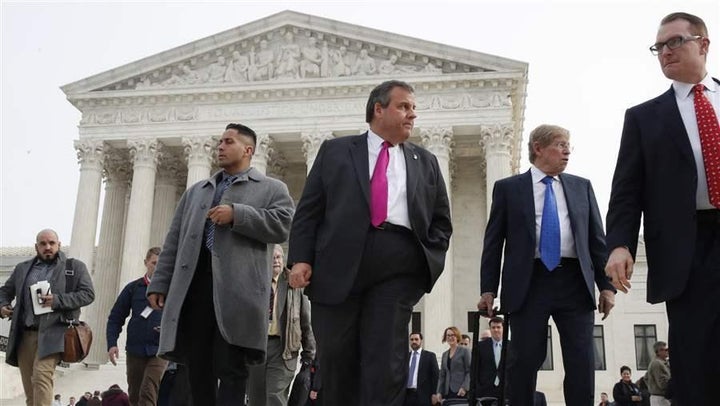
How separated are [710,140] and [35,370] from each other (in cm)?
767

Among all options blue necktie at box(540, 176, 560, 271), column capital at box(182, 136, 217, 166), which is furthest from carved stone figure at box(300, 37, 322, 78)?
blue necktie at box(540, 176, 560, 271)

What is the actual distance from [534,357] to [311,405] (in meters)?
7.53

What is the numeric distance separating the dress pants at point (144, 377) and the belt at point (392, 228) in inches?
211

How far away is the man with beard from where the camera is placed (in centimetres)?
870

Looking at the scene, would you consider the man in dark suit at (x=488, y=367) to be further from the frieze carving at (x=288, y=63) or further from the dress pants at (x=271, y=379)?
the frieze carving at (x=288, y=63)

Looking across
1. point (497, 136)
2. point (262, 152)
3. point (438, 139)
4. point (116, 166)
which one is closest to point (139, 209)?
point (116, 166)

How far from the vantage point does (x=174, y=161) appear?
37.3m

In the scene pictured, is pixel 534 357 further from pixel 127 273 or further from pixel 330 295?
pixel 127 273

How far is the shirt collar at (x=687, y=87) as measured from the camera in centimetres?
438

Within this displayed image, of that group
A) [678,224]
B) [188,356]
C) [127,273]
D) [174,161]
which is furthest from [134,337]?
[174,161]

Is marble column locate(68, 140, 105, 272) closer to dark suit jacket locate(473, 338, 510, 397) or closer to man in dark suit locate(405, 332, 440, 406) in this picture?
man in dark suit locate(405, 332, 440, 406)

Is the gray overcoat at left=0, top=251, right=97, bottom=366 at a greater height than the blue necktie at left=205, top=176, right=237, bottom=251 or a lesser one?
lesser

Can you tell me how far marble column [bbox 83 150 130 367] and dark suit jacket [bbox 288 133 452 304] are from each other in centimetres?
3067

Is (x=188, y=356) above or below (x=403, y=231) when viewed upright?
below
